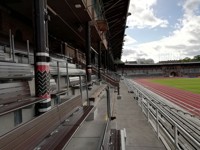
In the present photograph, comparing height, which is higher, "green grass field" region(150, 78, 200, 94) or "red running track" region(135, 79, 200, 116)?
"green grass field" region(150, 78, 200, 94)

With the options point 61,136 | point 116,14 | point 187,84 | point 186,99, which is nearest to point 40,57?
point 61,136

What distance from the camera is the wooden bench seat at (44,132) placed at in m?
1.74

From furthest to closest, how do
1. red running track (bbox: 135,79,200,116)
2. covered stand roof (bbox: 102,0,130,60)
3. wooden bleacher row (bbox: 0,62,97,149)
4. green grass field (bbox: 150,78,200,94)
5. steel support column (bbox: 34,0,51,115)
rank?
green grass field (bbox: 150,78,200,94)
covered stand roof (bbox: 102,0,130,60)
red running track (bbox: 135,79,200,116)
steel support column (bbox: 34,0,51,115)
wooden bleacher row (bbox: 0,62,97,149)

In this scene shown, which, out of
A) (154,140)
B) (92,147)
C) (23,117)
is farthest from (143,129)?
(23,117)

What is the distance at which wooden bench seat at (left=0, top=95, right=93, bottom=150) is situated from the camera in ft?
5.70

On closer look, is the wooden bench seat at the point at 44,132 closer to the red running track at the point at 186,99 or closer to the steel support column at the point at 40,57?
the steel support column at the point at 40,57

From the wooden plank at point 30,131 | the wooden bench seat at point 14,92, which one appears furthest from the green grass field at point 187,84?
the wooden plank at point 30,131

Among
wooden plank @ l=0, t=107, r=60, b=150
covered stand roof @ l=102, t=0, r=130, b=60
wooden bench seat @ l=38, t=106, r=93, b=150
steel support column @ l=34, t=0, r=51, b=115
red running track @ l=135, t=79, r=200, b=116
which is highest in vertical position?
covered stand roof @ l=102, t=0, r=130, b=60

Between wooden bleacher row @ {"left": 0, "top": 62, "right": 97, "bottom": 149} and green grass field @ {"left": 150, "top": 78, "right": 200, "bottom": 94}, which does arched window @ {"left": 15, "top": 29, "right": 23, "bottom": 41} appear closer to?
wooden bleacher row @ {"left": 0, "top": 62, "right": 97, "bottom": 149}

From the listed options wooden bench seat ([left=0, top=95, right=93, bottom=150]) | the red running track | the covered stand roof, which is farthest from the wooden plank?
the covered stand roof

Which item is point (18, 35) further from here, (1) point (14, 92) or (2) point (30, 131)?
(2) point (30, 131)

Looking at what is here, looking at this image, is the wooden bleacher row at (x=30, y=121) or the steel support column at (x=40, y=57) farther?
the steel support column at (x=40, y=57)

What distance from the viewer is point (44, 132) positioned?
7.98ft

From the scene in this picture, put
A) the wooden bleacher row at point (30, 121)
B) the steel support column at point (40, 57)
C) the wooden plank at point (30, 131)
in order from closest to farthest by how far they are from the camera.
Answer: the wooden plank at point (30, 131) → the wooden bleacher row at point (30, 121) → the steel support column at point (40, 57)
